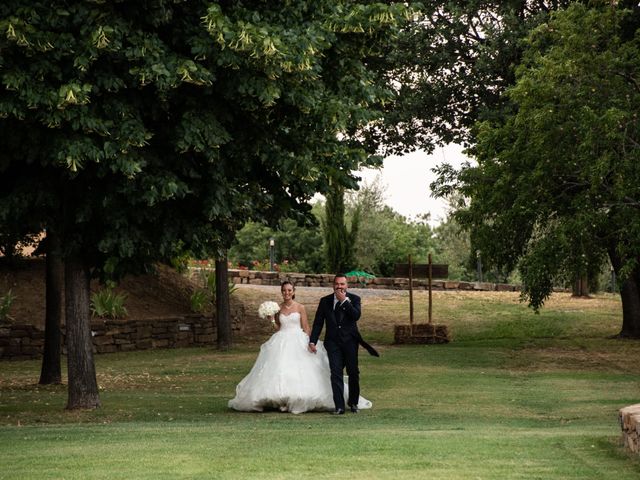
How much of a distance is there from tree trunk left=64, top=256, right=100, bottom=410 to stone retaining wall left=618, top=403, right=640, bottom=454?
8.45m

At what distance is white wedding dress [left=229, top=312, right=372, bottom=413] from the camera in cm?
1622

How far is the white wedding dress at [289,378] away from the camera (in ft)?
53.2

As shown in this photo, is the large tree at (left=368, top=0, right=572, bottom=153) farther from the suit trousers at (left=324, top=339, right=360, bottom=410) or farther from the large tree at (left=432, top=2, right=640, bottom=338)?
the suit trousers at (left=324, top=339, right=360, bottom=410)

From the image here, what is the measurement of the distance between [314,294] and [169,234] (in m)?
26.7

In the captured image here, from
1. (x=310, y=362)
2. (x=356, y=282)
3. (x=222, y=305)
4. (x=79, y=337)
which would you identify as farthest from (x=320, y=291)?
(x=310, y=362)

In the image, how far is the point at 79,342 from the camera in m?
17.0

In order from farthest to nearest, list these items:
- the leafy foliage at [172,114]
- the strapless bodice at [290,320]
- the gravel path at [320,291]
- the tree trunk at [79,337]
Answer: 1. the gravel path at [320,291]
2. the tree trunk at [79,337]
3. the strapless bodice at [290,320]
4. the leafy foliage at [172,114]

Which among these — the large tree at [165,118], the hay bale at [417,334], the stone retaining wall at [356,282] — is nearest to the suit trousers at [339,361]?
the large tree at [165,118]

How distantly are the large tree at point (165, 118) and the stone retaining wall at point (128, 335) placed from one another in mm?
11522

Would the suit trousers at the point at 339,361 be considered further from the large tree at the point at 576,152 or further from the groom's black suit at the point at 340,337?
the large tree at the point at 576,152

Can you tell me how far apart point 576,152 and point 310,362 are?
33.9ft

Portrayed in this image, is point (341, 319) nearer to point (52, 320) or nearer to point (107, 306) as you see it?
point (52, 320)

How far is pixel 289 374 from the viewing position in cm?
1630

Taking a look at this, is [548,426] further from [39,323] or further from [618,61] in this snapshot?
[39,323]
